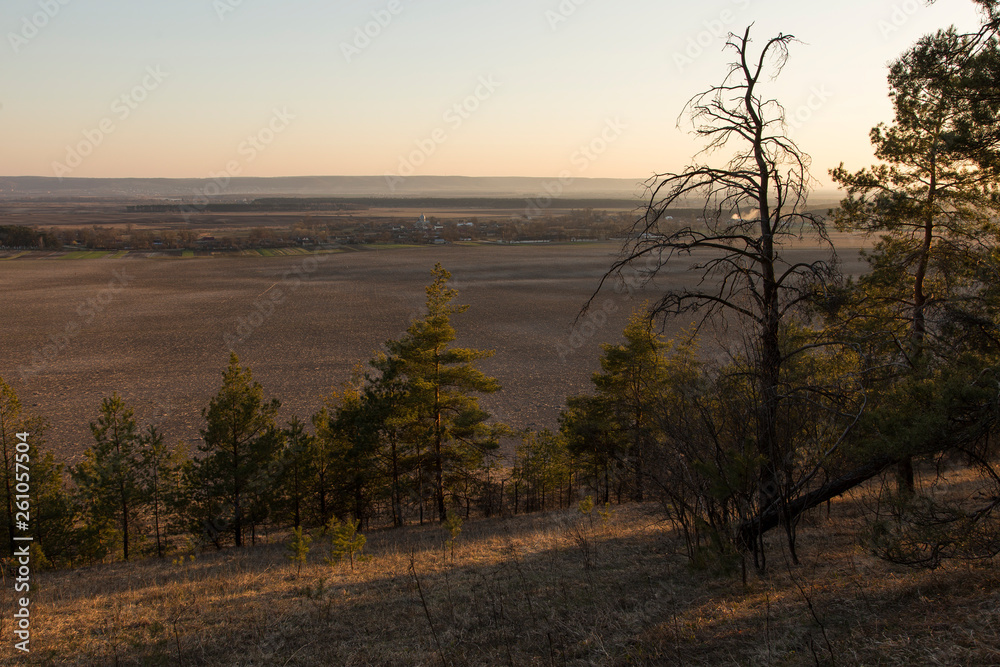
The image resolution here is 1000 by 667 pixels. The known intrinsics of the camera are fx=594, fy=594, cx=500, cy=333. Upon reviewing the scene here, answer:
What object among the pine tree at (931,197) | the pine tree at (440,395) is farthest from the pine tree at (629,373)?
the pine tree at (931,197)

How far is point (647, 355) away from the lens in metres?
17.2

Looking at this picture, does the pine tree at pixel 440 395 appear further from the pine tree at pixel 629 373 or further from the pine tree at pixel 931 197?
the pine tree at pixel 931 197

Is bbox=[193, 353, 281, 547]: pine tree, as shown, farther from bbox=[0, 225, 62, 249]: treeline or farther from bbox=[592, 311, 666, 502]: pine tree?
bbox=[0, 225, 62, 249]: treeline

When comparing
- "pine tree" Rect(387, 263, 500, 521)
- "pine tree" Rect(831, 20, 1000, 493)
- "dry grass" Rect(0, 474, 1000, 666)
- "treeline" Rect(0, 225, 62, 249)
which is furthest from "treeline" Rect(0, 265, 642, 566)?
"treeline" Rect(0, 225, 62, 249)

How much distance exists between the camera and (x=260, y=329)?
44.2 m

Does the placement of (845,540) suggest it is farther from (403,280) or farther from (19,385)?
(403,280)

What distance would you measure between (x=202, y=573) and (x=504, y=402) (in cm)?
1737

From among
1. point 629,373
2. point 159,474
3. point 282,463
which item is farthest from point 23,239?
point 629,373

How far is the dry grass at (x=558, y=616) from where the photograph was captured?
5059mm

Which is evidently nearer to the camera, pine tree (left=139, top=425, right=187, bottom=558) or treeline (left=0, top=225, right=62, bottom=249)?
pine tree (left=139, top=425, right=187, bottom=558)

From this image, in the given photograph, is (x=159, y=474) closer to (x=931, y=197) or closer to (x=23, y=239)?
(x=931, y=197)

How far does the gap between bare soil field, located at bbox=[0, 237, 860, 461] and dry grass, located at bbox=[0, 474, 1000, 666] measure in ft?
46.9

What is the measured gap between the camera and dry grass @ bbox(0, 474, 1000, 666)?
16.6ft

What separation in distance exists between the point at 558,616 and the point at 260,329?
42.3 meters
